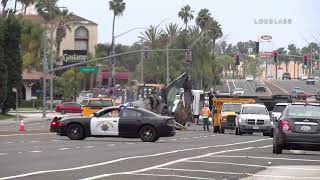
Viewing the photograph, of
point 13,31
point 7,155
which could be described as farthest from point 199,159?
point 13,31

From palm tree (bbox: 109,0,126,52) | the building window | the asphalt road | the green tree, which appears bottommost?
the asphalt road

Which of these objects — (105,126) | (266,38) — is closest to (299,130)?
(105,126)

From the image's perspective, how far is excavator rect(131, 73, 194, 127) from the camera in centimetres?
4578

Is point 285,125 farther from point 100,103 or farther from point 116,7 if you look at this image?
point 116,7

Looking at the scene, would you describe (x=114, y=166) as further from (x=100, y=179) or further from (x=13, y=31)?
(x=13, y=31)

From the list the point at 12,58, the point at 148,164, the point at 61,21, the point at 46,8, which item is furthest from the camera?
the point at 61,21

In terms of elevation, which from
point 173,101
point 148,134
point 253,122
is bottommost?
point 148,134

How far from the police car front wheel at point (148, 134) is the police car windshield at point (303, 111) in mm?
8995

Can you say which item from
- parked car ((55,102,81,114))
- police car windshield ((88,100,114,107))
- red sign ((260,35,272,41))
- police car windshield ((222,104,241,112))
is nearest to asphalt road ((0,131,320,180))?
police car windshield ((222,104,241,112))

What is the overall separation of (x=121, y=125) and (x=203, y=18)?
89240 mm

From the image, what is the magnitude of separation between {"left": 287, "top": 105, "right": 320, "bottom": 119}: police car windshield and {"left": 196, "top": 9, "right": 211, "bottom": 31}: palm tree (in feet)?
315

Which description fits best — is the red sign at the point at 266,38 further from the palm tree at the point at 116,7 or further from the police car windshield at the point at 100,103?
the police car windshield at the point at 100,103

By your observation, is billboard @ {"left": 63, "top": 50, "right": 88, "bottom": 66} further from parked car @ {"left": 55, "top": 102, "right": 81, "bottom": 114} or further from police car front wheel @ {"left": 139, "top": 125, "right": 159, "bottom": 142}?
police car front wheel @ {"left": 139, "top": 125, "right": 159, "bottom": 142}

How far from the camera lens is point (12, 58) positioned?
6919cm
